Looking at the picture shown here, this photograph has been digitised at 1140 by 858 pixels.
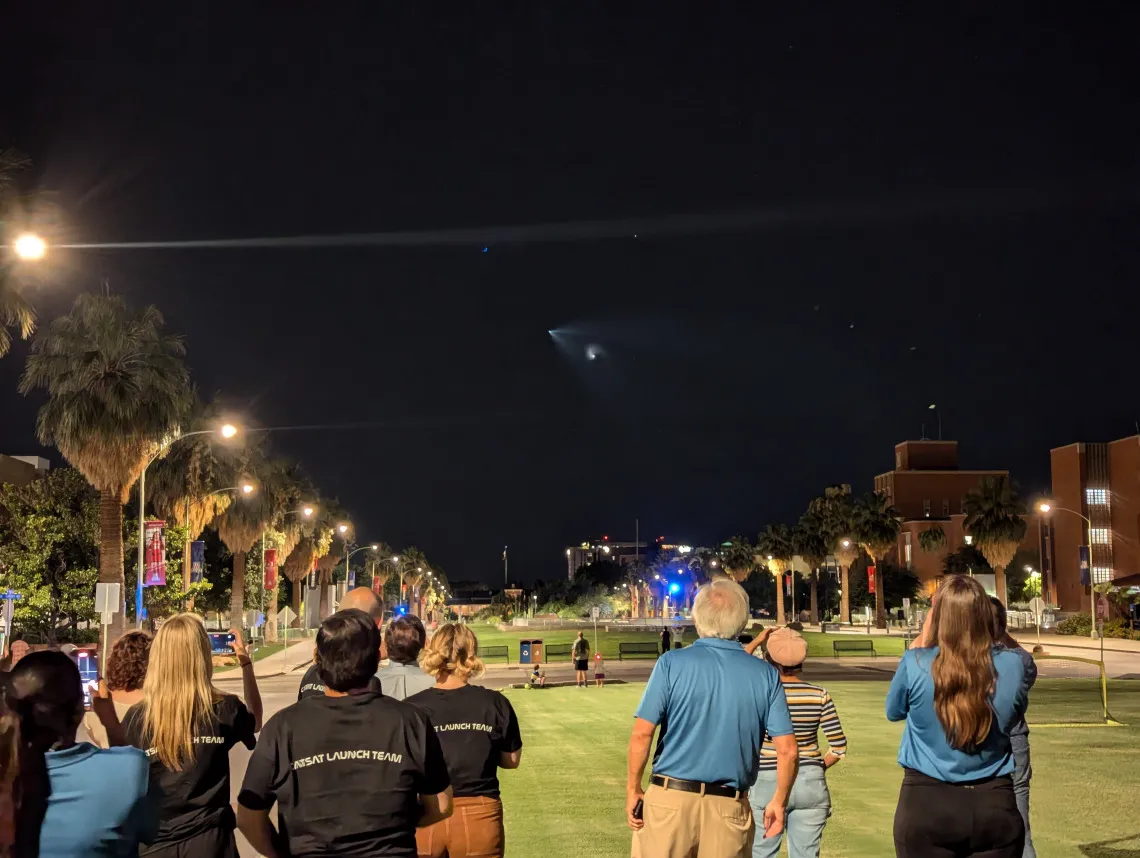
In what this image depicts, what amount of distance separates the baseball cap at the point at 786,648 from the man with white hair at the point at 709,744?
1346mm

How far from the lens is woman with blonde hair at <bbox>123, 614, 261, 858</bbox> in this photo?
545 centimetres

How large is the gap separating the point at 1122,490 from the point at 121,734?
117207 millimetres

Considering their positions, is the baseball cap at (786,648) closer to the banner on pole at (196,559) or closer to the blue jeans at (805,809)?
the blue jeans at (805,809)

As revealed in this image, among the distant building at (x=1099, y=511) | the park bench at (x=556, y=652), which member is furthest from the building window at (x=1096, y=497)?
the park bench at (x=556, y=652)

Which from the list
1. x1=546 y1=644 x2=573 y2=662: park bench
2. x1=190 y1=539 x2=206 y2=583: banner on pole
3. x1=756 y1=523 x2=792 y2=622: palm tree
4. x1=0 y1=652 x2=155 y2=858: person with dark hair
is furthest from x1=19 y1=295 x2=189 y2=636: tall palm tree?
x1=756 y1=523 x2=792 y2=622: palm tree

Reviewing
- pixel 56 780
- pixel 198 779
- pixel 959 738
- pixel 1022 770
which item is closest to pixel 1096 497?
pixel 1022 770

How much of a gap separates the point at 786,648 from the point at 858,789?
28.1ft

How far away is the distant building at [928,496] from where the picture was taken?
5994 inches

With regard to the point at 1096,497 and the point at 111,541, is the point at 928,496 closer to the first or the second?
the point at 1096,497

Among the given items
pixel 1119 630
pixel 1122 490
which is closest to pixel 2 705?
pixel 1119 630

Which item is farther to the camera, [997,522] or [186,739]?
[997,522]

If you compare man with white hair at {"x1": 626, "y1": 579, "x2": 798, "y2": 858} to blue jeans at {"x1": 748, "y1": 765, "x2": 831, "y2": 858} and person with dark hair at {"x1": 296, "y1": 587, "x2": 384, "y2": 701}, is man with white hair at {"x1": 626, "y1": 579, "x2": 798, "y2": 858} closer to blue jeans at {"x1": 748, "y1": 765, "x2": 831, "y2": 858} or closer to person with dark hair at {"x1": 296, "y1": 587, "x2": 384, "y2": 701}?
blue jeans at {"x1": 748, "y1": 765, "x2": 831, "y2": 858}

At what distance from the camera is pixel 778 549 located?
392 ft

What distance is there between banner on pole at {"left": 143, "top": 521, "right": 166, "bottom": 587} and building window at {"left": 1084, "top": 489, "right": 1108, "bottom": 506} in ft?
308
